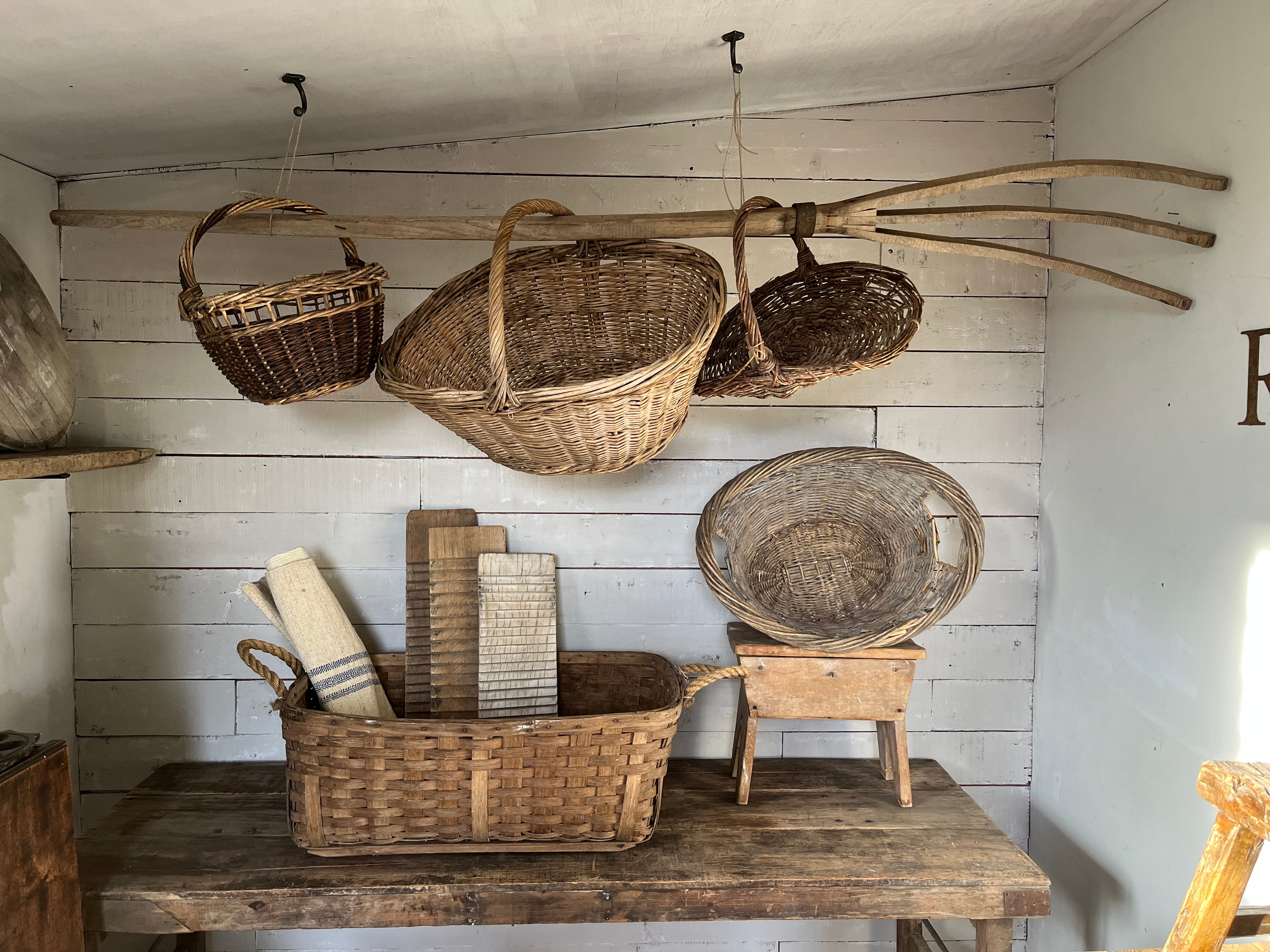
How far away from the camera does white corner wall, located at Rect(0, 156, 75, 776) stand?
1.67 m

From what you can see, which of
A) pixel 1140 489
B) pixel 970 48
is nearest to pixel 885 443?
pixel 1140 489

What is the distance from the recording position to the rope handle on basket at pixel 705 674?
1614 millimetres

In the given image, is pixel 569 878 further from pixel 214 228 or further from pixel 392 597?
pixel 214 228

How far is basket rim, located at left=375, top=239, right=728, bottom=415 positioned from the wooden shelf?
0.59 metres

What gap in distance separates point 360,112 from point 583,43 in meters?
0.49

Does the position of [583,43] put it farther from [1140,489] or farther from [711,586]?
[1140,489]

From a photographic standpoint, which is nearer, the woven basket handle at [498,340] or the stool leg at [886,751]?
the woven basket handle at [498,340]

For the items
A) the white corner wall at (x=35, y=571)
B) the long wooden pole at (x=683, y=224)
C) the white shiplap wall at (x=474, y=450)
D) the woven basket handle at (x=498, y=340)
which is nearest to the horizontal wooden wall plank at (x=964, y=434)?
the white shiplap wall at (x=474, y=450)

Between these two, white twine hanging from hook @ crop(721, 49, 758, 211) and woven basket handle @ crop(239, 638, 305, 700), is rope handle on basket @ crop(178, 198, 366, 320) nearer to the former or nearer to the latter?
woven basket handle @ crop(239, 638, 305, 700)

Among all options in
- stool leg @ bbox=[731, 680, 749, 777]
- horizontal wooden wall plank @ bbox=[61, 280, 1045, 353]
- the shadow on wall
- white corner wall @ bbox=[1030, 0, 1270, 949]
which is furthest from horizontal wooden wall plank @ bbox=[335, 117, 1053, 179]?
the shadow on wall

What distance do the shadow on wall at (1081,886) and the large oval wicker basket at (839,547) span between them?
643 millimetres

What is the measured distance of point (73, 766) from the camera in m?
1.88

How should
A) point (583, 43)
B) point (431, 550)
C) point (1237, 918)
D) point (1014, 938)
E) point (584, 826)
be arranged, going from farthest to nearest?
point (1014, 938) < point (431, 550) < point (584, 826) < point (583, 43) < point (1237, 918)

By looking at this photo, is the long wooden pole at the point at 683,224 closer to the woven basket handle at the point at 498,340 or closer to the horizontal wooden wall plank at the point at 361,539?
the woven basket handle at the point at 498,340
